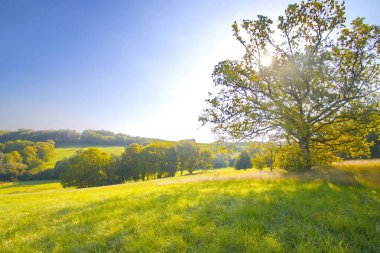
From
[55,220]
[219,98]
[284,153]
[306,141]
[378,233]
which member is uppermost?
[219,98]

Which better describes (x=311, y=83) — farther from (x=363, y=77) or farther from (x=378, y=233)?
(x=378, y=233)

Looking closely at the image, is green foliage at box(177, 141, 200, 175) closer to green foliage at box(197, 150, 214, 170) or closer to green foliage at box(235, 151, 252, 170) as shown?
green foliage at box(197, 150, 214, 170)

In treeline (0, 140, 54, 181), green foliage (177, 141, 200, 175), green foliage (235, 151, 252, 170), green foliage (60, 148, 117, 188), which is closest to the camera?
green foliage (60, 148, 117, 188)

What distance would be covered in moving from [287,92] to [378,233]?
39.5 ft

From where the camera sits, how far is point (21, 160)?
89562mm

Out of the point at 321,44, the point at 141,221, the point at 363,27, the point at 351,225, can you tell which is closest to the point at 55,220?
the point at 141,221

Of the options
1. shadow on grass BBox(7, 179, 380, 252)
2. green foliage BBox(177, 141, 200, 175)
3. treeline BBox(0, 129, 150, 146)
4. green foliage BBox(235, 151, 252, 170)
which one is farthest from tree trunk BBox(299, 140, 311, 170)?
treeline BBox(0, 129, 150, 146)

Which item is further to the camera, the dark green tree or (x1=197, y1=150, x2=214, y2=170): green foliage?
(x1=197, y1=150, x2=214, y2=170): green foliage

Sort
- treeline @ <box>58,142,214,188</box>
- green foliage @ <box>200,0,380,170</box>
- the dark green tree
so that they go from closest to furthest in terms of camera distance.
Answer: green foliage @ <box>200,0,380,170</box>
treeline @ <box>58,142,214,188</box>
the dark green tree

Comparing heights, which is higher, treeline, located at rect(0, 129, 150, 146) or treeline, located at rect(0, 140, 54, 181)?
treeline, located at rect(0, 129, 150, 146)

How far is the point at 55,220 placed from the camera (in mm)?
6617

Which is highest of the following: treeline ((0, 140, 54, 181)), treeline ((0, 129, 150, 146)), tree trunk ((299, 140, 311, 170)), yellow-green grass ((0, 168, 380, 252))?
treeline ((0, 129, 150, 146))

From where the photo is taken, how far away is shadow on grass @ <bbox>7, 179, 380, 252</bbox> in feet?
13.2

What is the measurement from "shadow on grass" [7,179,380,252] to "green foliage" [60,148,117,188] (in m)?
54.5
